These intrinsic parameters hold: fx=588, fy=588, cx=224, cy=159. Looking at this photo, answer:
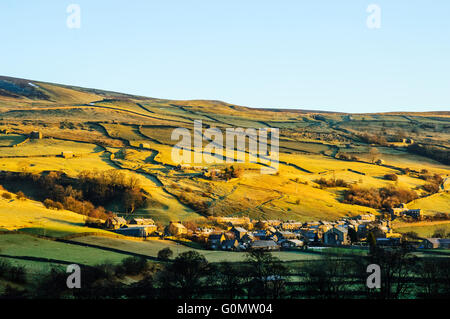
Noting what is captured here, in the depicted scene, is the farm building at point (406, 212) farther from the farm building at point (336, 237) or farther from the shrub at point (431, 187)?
the farm building at point (336, 237)

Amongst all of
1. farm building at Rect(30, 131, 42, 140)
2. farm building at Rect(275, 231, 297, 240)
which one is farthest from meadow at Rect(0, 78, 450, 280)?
farm building at Rect(275, 231, 297, 240)

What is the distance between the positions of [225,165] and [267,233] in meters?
35.4

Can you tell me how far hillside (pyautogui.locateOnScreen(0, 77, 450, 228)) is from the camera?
79.8m

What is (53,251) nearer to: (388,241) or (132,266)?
(132,266)

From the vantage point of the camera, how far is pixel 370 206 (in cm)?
8881

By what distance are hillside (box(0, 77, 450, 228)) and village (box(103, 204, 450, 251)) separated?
14.9ft

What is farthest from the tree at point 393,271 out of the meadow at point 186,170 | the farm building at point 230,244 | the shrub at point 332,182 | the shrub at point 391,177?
the shrub at point 391,177

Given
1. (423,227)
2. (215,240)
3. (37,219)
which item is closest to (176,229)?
(215,240)

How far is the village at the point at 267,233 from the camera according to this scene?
59938mm

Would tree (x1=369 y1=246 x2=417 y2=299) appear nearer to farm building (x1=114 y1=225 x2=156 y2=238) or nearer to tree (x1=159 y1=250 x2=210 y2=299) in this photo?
tree (x1=159 y1=250 x2=210 y2=299)

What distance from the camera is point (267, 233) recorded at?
66625 millimetres
